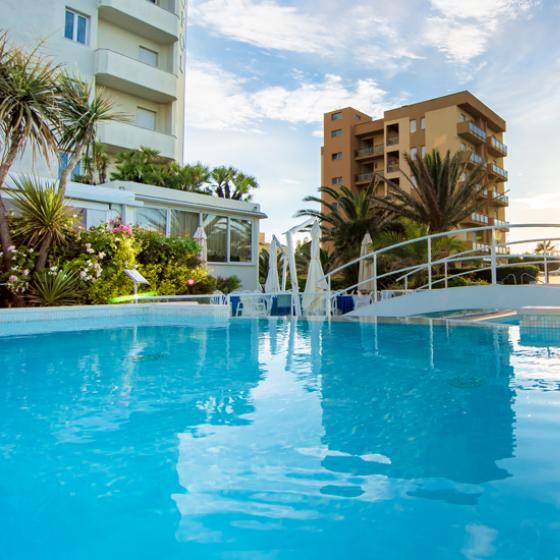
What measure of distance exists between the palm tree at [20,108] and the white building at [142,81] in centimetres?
441

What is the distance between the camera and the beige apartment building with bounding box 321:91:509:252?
37.5m

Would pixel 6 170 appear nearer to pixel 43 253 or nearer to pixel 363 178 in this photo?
pixel 43 253

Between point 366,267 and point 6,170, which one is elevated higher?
point 6,170

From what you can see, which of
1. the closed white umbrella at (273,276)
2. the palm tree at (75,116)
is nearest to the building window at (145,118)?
the closed white umbrella at (273,276)

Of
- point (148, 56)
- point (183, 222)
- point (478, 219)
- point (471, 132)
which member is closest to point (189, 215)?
point (183, 222)

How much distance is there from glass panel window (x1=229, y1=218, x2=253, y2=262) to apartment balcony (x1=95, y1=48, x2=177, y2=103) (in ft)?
27.0

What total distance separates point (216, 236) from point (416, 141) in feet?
85.5

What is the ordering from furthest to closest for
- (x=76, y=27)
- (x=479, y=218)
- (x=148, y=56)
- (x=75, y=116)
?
(x=479, y=218), (x=148, y=56), (x=76, y=27), (x=75, y=116)

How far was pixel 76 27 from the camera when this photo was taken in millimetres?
20828

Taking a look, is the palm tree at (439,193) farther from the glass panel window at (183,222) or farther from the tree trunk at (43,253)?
the tree trunk at (43,253)

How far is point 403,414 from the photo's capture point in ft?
10.7

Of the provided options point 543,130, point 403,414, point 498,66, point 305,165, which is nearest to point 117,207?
point 403,414

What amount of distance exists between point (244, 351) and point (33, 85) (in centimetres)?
737

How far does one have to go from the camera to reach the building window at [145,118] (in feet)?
77.1
